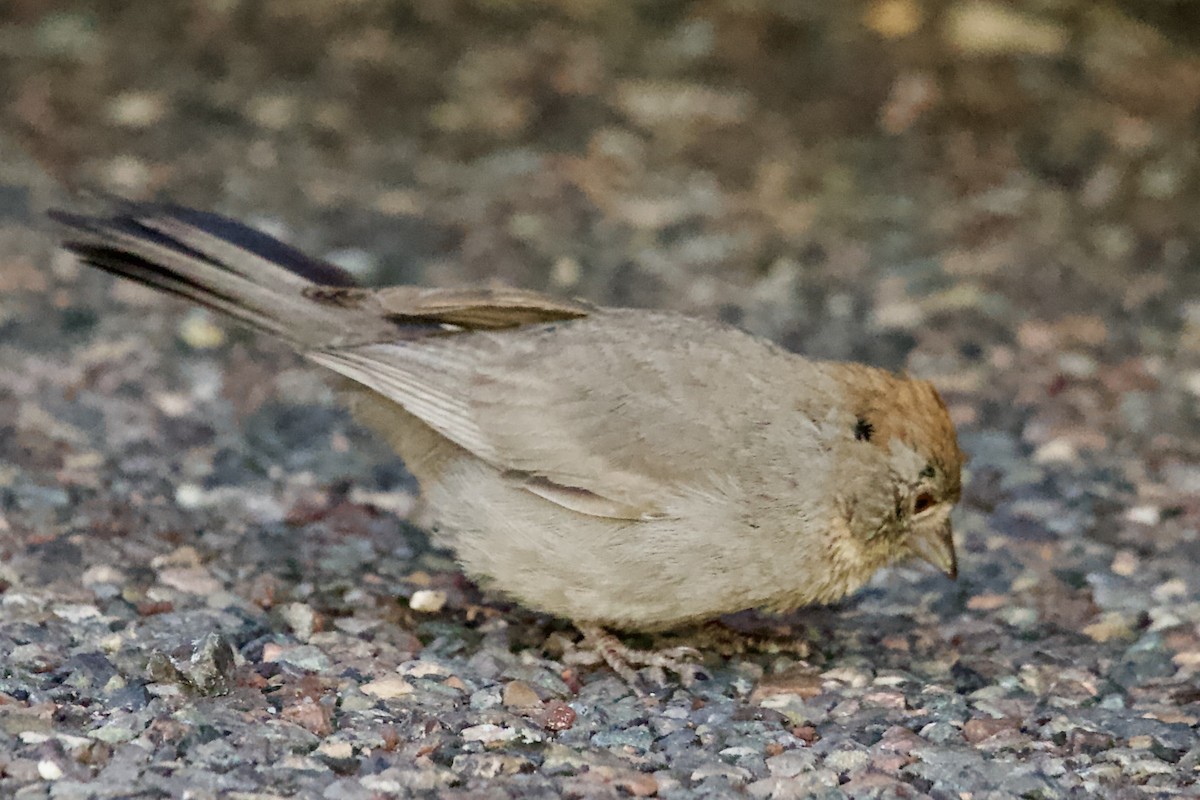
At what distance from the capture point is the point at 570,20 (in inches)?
316

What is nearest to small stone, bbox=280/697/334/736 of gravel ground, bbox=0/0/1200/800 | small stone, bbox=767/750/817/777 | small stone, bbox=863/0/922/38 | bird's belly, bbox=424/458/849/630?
gravel ground, bbox=0/0/1200/800

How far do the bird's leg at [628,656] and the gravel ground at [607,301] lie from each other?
0.05 meters

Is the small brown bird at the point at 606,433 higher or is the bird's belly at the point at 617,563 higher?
the small brown bird at the point at 606,433

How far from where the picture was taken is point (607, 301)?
616 cm

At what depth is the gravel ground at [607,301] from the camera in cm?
354

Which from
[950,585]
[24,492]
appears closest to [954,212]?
[950,585]

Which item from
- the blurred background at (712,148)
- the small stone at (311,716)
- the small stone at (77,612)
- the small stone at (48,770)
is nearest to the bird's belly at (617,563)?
the small stone at (311,716)

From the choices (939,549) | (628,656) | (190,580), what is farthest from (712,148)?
(190,580)

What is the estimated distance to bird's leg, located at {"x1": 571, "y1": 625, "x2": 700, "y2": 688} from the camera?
3977 mm

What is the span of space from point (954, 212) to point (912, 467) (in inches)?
126

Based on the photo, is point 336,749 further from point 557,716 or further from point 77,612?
point 77,612

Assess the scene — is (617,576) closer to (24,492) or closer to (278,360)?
(24,492)

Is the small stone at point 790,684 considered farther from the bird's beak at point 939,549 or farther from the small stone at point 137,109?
the small stone at point 137,109

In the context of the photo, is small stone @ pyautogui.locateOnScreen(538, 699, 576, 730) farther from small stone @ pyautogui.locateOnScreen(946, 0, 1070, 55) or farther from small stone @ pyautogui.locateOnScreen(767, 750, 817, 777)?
small stone @ pyautogui.locateOnScreen(946, 0, 1070, 55)
